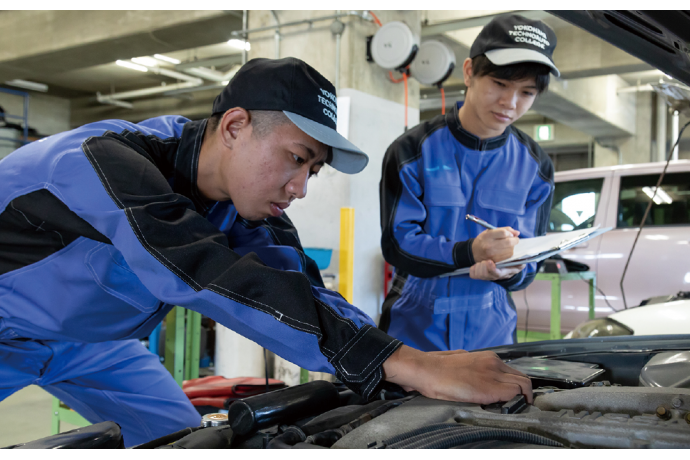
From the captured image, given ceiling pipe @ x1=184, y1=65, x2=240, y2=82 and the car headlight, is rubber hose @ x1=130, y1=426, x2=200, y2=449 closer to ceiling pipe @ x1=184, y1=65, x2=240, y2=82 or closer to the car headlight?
the car headlight

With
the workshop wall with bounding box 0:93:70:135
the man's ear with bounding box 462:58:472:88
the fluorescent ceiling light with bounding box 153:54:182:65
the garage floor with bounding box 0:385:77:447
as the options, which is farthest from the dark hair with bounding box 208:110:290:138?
the workshop wall with bounding box 0:93:70:135

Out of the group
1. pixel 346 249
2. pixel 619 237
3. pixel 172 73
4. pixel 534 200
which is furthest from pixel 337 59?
pixel 172 73

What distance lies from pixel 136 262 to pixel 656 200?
162 inches

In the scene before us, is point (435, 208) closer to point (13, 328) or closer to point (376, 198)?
point (13, 328)

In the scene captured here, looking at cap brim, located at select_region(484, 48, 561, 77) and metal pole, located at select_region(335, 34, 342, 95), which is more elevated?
metal pole, located at select_region(335, 34, 342, 95)

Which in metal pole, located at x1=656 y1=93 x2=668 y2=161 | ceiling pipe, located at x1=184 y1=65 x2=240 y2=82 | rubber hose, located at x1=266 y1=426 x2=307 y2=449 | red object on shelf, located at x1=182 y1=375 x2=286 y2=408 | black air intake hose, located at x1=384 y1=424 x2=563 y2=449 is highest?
ceiling pipe, located at x1=184 y1=65 x2=240 y2=82

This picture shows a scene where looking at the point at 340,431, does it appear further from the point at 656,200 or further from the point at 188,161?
the point at 656,200

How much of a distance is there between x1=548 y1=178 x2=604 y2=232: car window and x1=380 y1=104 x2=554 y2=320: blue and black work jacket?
294cm

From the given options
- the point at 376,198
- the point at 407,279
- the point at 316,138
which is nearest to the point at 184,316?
the point at 407,279

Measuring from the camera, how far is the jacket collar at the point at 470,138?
1726 millimetres

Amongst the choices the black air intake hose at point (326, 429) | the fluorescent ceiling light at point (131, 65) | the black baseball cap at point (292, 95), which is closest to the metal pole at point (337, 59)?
the black baseball cap at point (292, 95)

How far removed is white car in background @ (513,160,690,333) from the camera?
4008 millimetres

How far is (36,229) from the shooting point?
114cm

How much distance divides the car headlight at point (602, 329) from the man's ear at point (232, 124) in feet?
4.96
